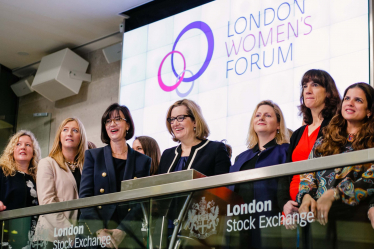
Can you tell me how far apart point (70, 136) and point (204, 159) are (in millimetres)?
1056

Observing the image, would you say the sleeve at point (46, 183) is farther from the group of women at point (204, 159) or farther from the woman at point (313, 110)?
the woman at point (313, 110)

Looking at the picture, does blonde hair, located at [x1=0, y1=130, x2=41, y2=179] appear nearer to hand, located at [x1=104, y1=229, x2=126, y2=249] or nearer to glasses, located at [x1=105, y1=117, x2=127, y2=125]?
glasses, located at [x1=105, y1=117, x2=127, y2=125]

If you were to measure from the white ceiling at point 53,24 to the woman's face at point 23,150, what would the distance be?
2479 millimetres

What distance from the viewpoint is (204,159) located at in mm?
3227

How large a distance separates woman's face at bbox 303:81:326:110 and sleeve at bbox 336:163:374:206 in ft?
4.12

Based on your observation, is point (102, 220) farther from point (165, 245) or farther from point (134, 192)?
point (165, 245)

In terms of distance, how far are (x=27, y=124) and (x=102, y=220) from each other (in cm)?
526

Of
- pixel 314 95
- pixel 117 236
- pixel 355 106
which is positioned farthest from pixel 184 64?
pixel 117 236

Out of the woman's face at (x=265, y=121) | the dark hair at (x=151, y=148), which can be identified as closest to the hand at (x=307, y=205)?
the woman's face at (x=265, y=121)

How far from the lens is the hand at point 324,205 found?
181cm

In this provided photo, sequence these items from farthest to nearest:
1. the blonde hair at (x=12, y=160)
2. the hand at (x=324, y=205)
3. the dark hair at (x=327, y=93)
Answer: the blonde hair at (x=12, y=160) → the dark hair at (x=327, y=93) → the hand at (x=324, y=205)

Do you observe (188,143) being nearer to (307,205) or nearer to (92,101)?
(307,205)

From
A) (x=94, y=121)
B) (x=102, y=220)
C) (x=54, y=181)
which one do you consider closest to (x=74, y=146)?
(x=54, y=181)

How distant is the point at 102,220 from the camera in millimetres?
2457
